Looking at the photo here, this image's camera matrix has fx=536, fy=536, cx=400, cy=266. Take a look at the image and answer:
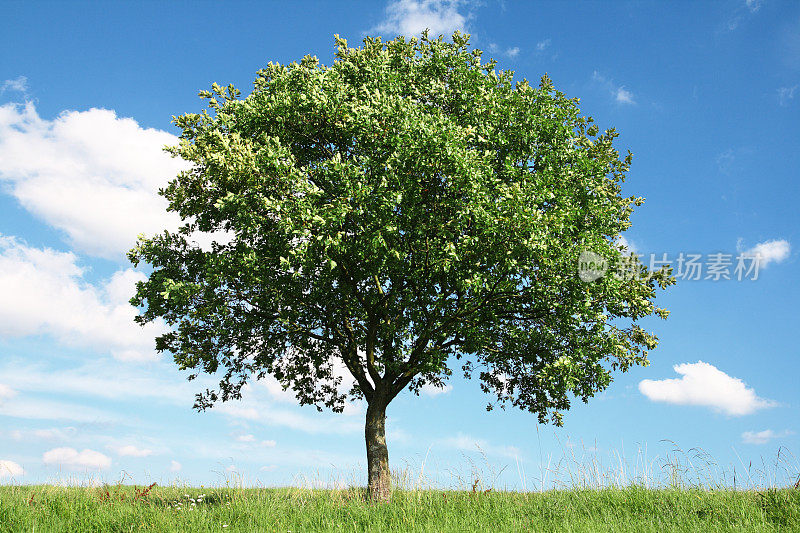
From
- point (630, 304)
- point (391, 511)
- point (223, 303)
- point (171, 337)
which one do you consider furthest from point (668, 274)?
point (171, 337)

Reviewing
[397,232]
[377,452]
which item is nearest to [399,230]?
[397,232]

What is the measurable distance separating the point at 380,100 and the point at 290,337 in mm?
9995

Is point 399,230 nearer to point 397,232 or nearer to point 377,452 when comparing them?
point 397,232

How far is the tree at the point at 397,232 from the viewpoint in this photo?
16.8 metres

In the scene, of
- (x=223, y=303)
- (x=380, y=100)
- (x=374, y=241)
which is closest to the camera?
(x=374, y=241)

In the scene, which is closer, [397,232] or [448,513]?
[448,513]

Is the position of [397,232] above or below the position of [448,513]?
above

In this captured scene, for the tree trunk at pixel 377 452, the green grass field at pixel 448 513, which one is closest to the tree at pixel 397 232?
the tree trunk at pixel 377 452

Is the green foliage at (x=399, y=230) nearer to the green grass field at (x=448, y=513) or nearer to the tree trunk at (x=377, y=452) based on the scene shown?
the tree trunk at (x=377, y=452)

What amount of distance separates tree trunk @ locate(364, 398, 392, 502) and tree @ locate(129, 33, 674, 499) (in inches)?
3.0

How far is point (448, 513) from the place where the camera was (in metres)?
13.2

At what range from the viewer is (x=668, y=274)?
1978 cm

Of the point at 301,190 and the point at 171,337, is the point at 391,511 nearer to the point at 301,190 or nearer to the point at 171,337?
the point at 301,190

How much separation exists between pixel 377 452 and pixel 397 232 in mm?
8527
